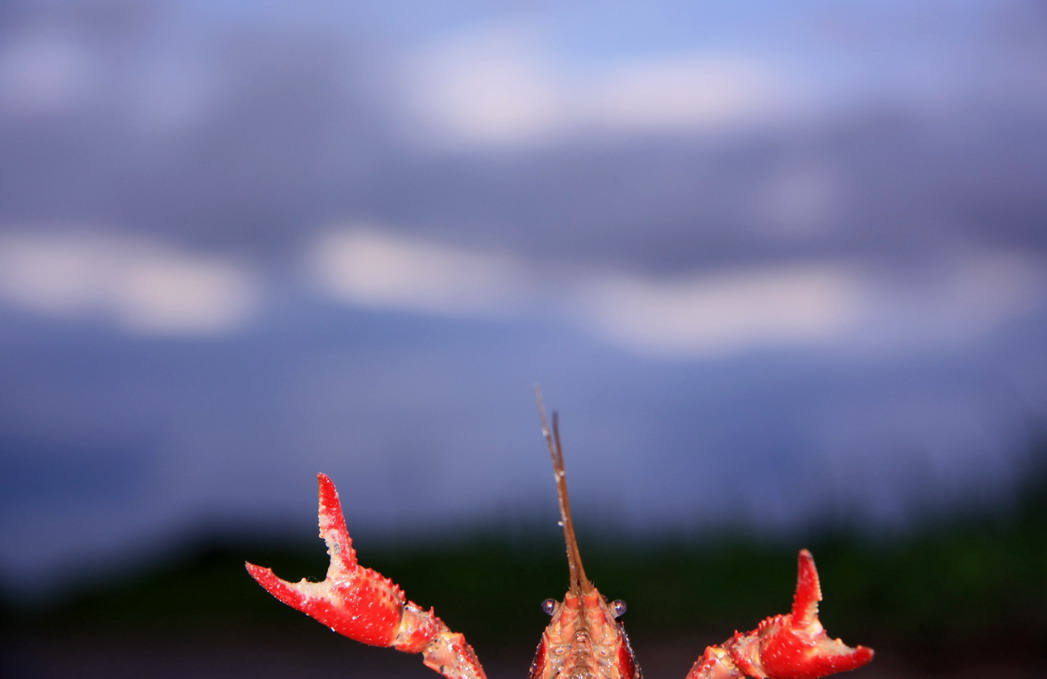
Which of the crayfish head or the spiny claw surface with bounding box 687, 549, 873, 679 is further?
the crayfish head

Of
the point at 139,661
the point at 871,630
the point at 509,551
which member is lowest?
the point at 871,630

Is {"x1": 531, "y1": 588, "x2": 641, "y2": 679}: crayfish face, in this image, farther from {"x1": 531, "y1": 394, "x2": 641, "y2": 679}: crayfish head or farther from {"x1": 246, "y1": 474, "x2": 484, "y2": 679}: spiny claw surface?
{"x1": 246, "y1": 474, "x2": 484, "y2": 679}: spiny claw surface

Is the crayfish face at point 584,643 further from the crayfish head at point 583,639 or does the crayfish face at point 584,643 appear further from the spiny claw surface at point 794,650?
the spiny claw surface at point 794,650

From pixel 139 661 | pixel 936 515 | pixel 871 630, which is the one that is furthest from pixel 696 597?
pixel 139 661

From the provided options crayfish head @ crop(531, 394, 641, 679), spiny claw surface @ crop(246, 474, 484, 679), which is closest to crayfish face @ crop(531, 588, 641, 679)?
crayfish head @ crop(531, 394, 641, 679)

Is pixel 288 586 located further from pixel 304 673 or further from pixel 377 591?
pixel 304 673

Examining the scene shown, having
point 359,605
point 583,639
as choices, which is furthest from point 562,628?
point 359,605

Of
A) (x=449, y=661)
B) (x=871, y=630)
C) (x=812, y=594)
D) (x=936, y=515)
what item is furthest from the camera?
(x=936, y=515)
